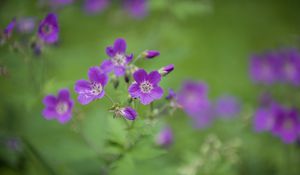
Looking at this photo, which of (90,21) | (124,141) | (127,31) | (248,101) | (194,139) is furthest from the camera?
(90,21)

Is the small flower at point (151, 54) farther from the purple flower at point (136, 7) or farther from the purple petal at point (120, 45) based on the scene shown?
the purple flower at point (136, 7)

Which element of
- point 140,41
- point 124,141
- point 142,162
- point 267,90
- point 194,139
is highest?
point 140,41

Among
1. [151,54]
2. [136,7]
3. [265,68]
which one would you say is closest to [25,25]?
[136,7]

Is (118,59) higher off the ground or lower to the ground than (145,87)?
higher

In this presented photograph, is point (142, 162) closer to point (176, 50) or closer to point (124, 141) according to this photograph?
point (124, 141)

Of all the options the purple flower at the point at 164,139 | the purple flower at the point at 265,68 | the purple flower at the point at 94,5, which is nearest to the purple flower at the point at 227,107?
the purple flower at the point at 265,68

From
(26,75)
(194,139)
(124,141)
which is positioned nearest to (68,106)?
(124,141)

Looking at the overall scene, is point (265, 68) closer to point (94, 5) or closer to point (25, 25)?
point (94, 5)
